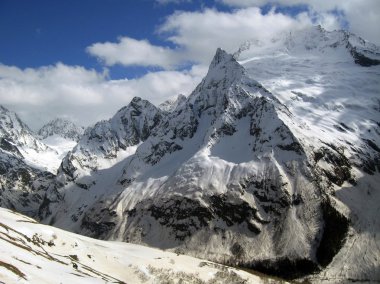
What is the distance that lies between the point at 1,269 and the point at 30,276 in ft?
18.6

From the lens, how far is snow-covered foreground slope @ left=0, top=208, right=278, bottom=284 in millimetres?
84812

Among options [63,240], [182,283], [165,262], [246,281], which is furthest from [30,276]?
[246,281]

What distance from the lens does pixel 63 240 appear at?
143 metres

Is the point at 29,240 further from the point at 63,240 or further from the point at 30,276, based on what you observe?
the point at 30,276

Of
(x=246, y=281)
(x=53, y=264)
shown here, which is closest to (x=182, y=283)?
(x=246, y=281)

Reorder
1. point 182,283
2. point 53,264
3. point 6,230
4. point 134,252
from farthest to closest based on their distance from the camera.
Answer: point 134,252 < point 182,283 < point 6,230 < point 53,264

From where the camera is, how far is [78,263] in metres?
127

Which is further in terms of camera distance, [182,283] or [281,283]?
[281,283]

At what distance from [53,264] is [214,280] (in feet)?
236

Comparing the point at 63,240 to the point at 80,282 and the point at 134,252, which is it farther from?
the point at 80,282

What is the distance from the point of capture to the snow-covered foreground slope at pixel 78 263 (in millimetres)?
84812

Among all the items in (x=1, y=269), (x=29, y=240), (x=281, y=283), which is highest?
(x=1, y=269)

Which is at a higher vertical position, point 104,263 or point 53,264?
point 53,264

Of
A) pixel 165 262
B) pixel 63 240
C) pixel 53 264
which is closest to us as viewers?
pixel 53 264
